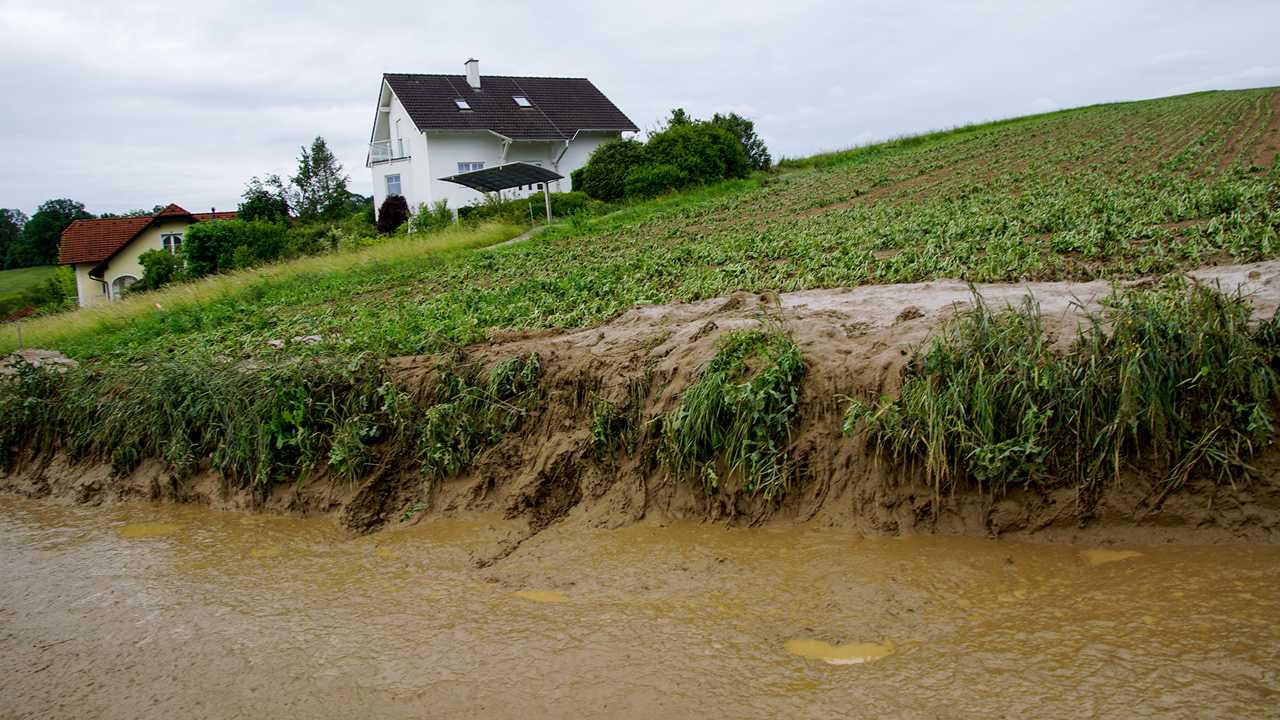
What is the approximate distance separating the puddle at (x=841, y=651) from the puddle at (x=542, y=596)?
1474mm

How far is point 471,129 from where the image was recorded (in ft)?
127

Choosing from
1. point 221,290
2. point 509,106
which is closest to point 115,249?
point 509,106

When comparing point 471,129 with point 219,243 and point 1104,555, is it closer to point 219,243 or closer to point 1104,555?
point 219,243

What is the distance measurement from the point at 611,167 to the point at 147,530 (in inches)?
1106

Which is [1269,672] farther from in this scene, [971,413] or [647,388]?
[647,388]

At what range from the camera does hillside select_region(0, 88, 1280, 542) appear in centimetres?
504

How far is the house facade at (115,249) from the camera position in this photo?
4506 centimetres

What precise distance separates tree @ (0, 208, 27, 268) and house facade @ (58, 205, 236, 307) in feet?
112

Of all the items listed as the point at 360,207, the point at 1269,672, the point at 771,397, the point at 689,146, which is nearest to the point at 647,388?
the point at 771,397

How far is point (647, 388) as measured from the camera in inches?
257

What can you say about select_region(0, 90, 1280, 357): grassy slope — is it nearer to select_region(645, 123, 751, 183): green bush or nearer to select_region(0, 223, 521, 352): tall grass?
select_region(0, 223, 521, 352): tall grass

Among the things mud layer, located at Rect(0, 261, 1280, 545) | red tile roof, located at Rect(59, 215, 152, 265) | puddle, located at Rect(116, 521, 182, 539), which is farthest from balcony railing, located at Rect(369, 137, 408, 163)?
puddle, located at Rect(116, 521, 182, 539)

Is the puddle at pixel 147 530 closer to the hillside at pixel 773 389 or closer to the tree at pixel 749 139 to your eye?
the hillside at pixel 773 389

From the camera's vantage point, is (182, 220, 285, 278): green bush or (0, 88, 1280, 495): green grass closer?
(0, 88, 1280, 495): green grass
